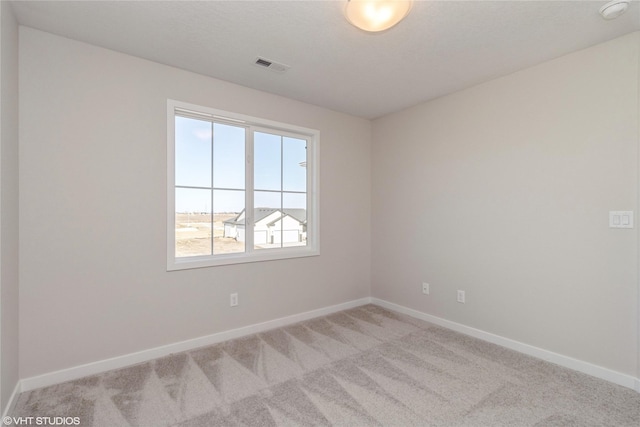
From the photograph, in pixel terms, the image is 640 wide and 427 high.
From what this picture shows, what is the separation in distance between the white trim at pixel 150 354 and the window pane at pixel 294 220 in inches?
32.9

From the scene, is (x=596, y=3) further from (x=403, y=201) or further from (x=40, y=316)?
(x=40, y=316)

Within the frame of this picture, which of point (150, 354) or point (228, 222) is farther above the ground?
point (228, 222)

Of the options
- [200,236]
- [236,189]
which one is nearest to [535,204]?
[236,189]

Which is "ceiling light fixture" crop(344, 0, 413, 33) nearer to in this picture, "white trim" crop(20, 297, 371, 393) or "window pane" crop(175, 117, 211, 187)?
"window pane" crop(175, 117, 211, 187)

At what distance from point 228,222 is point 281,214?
627 mm

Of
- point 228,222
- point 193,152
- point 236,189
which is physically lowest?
point 228,222

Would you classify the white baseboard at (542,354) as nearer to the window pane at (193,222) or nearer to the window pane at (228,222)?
the window pane at (228,222)

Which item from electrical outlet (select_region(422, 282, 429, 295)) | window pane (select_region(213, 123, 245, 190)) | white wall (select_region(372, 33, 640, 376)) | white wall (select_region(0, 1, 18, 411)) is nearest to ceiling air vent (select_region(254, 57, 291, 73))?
window pane (select_region(213, 123, 245, 190))

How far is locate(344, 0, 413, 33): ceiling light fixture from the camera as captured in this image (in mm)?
1643

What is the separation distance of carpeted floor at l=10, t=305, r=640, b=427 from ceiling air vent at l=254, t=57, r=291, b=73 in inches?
97.5

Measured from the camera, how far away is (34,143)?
6.76 feet

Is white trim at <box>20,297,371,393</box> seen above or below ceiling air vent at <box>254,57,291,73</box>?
below

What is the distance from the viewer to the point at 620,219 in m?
2.13

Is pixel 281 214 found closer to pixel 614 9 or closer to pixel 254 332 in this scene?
pixel 254 332
